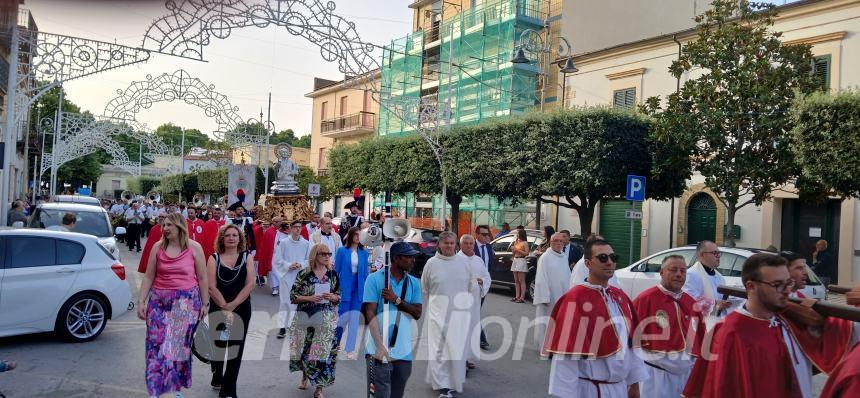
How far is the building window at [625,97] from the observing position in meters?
24.7

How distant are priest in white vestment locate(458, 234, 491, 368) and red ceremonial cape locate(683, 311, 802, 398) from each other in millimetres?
4125

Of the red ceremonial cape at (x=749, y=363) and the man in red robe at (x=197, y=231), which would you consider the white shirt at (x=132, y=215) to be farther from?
the red ceremonial cape at (x=749, y=363)

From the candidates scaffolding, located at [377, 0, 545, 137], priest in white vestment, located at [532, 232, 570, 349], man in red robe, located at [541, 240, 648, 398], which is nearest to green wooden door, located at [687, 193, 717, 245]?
scaffolding, located at [377, 0, 545, 137]

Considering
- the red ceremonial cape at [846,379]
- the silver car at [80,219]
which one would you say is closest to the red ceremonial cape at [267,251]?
the silver car at [80,219]

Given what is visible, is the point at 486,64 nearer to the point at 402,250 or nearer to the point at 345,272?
the point at 345,272

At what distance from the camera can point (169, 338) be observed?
6070 millimetres

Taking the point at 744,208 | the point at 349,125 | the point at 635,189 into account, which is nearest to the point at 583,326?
the point at 635,189

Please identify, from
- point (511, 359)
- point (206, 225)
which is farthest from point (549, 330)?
point (206, 225)

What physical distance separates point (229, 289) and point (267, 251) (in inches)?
335

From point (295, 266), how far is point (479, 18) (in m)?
24.4

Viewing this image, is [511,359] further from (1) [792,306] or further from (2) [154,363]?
(1) [792,306]

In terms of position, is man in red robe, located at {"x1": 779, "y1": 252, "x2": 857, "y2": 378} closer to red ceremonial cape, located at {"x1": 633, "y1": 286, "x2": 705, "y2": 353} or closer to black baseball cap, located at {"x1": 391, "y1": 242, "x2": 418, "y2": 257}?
red ceremonial cape, located at {"x1": 633, "y1": 286, "x2": 705, "y2": 353}

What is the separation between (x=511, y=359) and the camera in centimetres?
913

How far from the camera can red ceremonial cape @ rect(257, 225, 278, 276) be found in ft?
49.1
